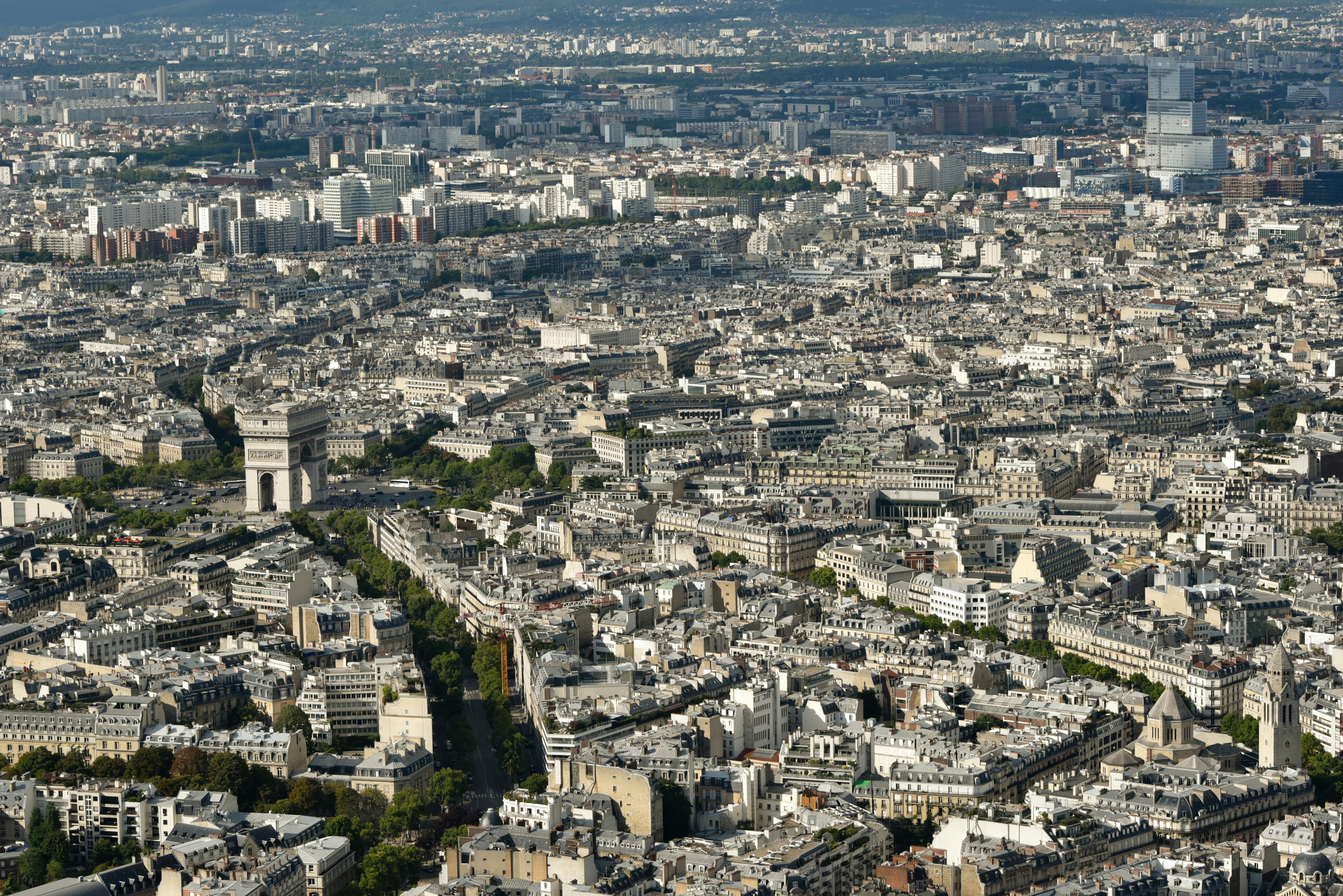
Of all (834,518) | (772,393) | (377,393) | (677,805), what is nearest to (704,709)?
(677,805)

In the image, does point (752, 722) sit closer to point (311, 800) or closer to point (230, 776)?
point (311, 800)

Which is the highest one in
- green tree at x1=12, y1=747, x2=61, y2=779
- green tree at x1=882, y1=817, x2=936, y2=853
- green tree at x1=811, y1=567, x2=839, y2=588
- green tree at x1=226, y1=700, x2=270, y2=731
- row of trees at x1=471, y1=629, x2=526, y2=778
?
green tree at x1=12, y1=747, x2=61, y2=779

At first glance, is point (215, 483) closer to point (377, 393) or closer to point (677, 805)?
point (377, 393)

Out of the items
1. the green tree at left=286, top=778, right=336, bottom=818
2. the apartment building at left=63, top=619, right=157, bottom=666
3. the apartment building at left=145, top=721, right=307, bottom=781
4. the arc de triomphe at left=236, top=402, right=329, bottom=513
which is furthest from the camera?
the arc de triomphe at left=236, top=402, right=329, bottom=513

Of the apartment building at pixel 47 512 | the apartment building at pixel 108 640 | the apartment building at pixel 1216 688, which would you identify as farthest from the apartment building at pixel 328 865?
the apartment building at pixel 47 512

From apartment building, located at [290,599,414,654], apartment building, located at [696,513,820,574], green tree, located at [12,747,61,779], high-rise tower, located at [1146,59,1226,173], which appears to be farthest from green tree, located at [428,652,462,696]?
high-rise tower, located at [1146,59,1226,173]

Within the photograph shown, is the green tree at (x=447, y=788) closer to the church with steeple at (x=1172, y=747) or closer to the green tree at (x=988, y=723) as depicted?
the green tree at (x=988, y=723)

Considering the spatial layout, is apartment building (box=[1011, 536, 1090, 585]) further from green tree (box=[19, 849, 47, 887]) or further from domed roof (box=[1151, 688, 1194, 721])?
green tree (box=[19, 849, 47, 887])

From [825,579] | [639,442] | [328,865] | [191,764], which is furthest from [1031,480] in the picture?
[328,865]
